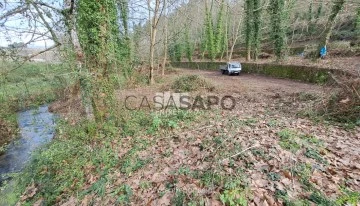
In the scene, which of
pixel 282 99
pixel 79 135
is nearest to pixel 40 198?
pixel 79 135

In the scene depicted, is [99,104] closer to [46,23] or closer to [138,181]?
[46,23]

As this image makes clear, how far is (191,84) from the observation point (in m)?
12.7

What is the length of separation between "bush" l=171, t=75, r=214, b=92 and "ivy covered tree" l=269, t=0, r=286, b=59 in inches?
459

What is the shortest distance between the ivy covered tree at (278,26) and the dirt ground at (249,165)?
56.9 ft

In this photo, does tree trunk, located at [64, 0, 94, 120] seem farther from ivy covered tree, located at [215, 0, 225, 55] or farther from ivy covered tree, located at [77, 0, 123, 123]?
ivy covered tree, located at [215, 0, 225, 55]

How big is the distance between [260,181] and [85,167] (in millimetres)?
4322

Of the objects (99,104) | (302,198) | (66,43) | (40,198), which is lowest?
(40,198)

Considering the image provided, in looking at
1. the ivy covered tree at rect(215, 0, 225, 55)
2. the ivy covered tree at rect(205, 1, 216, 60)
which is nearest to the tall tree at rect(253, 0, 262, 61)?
the ivy covered tree at rect(215, 0, 225, 55)

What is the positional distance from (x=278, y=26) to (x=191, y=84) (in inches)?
557

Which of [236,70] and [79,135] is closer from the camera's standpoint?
[79,135]

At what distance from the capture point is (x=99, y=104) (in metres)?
6.85

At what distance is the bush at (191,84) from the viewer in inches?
493

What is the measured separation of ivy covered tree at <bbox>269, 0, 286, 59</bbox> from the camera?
20500 millimetres

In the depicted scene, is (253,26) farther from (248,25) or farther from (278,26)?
(278,26)
